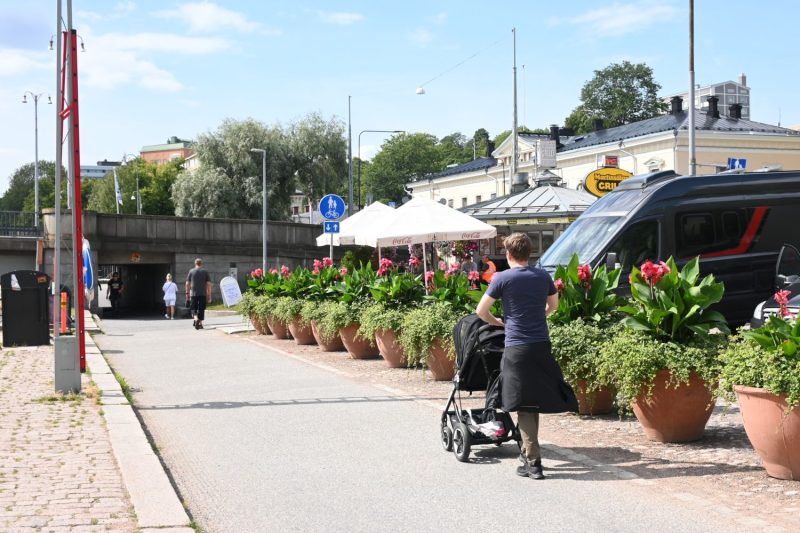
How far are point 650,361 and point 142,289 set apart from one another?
50288 millimetres

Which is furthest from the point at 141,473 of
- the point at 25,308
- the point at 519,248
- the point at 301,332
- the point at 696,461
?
the point at 25,308

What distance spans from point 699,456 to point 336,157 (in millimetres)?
57167

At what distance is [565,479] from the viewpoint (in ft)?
22.4

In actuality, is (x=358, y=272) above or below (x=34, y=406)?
above

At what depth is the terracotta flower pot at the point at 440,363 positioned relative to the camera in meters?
11.9

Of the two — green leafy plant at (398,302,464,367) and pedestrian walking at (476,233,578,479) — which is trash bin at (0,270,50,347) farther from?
pedestrian walking at (476,233,578,479)

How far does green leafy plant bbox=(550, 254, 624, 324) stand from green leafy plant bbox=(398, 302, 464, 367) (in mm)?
2192

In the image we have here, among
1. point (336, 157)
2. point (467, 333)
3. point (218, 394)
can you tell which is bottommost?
point (218, 394)

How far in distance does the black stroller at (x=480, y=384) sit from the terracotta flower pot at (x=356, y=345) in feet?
24.8

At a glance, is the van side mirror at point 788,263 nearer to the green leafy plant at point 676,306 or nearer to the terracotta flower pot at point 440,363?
the terracotta flower pot at point 440,363

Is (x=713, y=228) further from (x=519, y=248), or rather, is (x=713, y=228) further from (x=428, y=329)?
(x=519, y=248)

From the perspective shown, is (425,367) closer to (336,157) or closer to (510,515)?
(510,515)

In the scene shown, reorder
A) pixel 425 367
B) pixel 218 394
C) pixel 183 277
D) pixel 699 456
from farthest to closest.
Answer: pixel 183 277 → pixel 425 367 → pixel 218 394 → pixel 699 456

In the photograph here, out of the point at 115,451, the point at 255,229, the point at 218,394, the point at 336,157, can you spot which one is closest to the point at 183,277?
the point at 255,229
